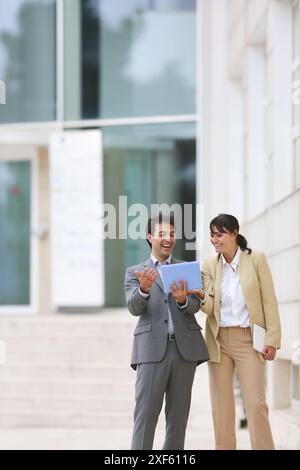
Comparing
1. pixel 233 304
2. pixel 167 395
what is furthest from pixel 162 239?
pixel 167 395

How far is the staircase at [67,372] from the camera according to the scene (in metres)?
8.98

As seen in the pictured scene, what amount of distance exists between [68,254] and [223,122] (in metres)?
2.40

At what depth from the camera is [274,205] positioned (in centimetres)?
800

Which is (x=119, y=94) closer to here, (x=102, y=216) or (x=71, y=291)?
(x=102, y=216)

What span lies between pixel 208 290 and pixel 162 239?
0.43 metres

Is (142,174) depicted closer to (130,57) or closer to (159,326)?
(130,57)

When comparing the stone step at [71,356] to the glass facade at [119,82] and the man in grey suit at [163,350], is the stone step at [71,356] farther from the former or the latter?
the man in grey suit at [163,350]

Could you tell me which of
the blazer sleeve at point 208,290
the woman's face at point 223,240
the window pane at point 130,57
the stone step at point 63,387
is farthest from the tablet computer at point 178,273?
the window pane at point 130,57

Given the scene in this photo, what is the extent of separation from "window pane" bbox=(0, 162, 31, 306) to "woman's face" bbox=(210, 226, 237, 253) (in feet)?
23.7

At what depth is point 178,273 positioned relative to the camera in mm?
4945

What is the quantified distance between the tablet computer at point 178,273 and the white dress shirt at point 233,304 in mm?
362

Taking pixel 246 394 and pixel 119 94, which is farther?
pixel 119 94
